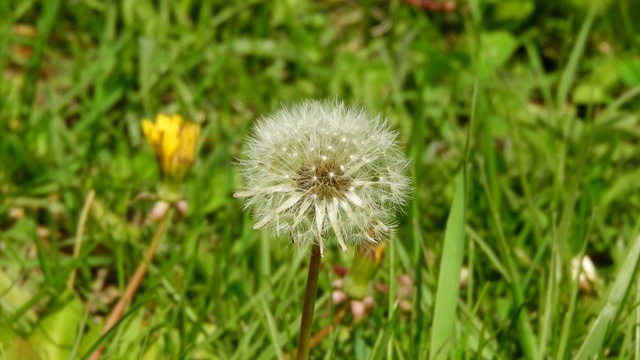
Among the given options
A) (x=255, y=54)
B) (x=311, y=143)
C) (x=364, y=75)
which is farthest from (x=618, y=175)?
(x=311, y=143)


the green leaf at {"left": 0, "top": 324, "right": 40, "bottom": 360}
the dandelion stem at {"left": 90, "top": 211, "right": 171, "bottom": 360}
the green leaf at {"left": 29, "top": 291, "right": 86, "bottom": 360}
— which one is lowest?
the green leaf at {"left": 0, "top": 324, "right": 40, "bottom": 360}

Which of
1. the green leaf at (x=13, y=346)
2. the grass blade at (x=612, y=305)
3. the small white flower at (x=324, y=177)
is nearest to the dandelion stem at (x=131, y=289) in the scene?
the green leaf at (x=13, y=346)

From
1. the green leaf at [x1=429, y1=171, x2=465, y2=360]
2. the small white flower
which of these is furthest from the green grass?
the small white flower

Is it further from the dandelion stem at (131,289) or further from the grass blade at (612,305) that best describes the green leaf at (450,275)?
the dandelion stem at (131,289)

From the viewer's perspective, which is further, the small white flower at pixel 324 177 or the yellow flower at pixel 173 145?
the yellow flower at pixel 173 145

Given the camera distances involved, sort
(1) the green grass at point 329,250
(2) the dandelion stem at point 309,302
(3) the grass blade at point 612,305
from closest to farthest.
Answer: (2) the dandelion stem at point 309,302
(3) the grass blade at point 612,305
(1) the green grass at point 329,250

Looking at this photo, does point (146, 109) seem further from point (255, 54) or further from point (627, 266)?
point (627, 266)

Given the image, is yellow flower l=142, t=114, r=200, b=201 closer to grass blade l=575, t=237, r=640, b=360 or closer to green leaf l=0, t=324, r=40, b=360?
green leaf l=0, t=324, r=40, b=360
